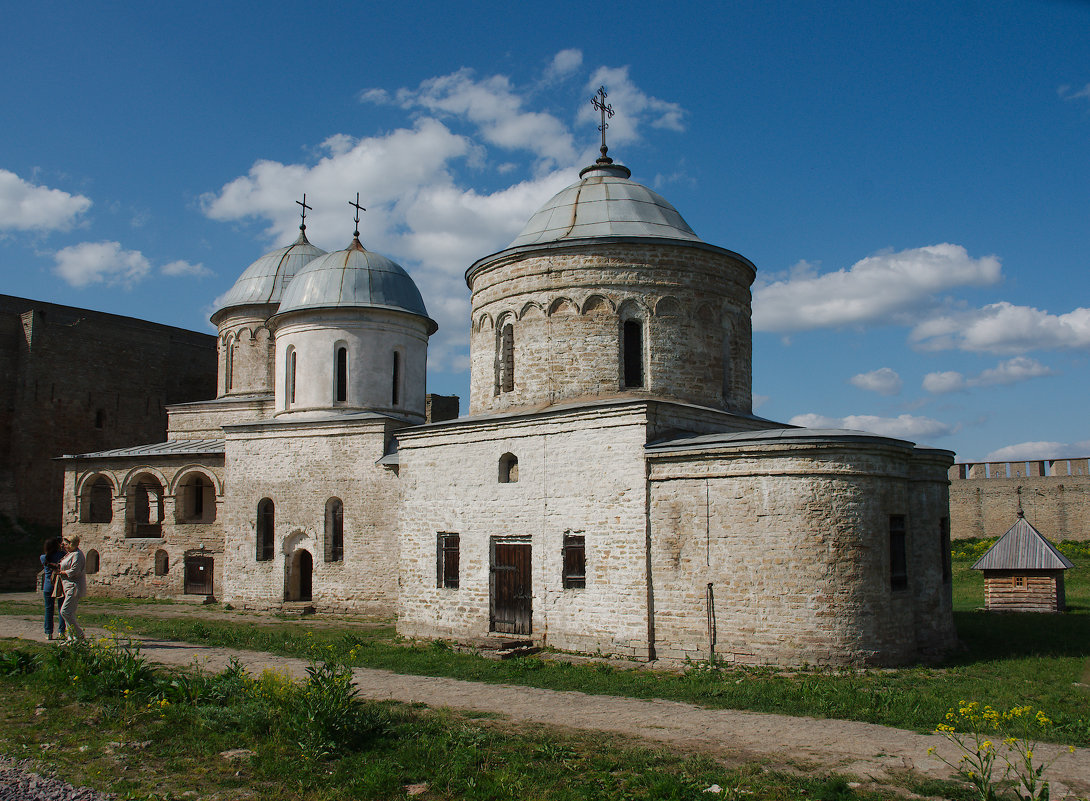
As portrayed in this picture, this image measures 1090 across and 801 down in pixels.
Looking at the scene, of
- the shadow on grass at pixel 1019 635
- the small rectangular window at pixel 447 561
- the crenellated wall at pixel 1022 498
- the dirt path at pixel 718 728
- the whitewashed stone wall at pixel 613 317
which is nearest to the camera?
the dirt path at pixel 718 728

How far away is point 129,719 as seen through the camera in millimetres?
8578

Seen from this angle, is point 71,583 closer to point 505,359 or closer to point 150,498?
point 505,359

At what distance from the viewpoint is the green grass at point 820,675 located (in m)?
9.62

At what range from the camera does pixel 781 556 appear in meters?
12.1

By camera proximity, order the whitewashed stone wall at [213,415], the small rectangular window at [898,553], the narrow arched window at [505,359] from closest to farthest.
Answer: the small rectangular window at [898,553], the narrow arched window at [505,359], the whitewashed stone wall at [213,415]

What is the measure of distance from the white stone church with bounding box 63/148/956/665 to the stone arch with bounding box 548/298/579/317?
6 centimetres

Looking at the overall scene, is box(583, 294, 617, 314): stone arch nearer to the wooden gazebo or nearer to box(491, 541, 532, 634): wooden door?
box(491, 541, 532, 634): wooden door

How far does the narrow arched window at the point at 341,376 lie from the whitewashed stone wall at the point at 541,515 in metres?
4.76

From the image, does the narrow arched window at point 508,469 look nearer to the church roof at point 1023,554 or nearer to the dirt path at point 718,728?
the dirt path at point 718,728

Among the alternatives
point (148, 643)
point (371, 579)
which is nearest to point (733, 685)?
point (148, 643)

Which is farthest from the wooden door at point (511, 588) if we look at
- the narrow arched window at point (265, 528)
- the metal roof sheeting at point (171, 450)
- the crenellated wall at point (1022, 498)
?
the crenellated wall at point (1022, 498)

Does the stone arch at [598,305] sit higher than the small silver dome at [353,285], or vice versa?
the small silver dome at [353,285]

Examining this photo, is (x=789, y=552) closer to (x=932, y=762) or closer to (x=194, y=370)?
(x=932, y=762)

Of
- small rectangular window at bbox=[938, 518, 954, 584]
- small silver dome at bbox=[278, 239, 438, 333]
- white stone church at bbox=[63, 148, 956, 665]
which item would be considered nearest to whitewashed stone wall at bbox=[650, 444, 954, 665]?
white stone church at bbox=[63, 148, 956, 665]
